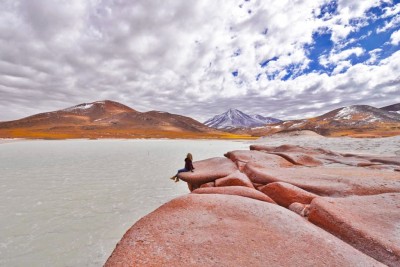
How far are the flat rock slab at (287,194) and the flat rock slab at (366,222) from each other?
0.97m

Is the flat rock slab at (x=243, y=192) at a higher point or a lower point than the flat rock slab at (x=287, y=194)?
higher

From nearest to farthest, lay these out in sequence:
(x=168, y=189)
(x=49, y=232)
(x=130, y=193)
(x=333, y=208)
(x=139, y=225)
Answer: (x=139, y=225)
(x=333, y=208)
(x=49, y=232)
(x=130, y=193)
(x=168, y=189)

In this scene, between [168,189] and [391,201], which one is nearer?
[391,201]

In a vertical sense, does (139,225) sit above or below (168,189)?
above

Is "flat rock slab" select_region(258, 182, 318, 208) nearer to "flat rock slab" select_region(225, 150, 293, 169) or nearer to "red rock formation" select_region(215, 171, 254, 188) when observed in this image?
"red rock formation" select_region(215, 171, 254, 188)

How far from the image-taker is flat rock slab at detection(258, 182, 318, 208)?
7.67 meters

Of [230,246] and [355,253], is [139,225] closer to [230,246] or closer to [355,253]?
[230,246]

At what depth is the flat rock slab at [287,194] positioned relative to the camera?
25.2 feet

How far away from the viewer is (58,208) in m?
11.0

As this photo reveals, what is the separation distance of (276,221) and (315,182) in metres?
4.97

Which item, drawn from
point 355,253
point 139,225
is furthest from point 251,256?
point 139,225

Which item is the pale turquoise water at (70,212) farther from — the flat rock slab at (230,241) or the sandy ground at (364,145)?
the sandy ground at (364,145)

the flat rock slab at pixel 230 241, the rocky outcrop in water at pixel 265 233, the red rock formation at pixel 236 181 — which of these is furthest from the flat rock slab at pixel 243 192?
the red rock formation at pixel 236 181

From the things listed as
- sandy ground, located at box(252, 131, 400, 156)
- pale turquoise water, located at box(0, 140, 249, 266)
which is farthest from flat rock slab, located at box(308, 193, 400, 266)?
sandy ground, located at box(252, 131, 400, 156)
